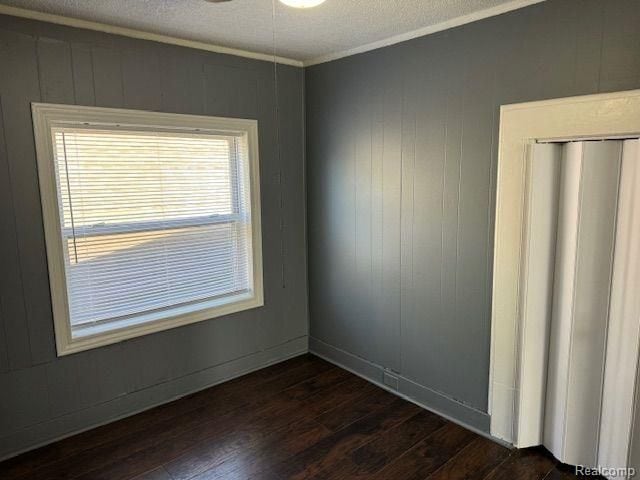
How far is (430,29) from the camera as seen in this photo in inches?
102

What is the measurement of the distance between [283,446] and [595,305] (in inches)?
73.0

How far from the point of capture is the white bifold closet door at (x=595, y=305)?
2.04 m

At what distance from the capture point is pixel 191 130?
2971 millimetres

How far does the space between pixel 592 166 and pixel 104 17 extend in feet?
8.78

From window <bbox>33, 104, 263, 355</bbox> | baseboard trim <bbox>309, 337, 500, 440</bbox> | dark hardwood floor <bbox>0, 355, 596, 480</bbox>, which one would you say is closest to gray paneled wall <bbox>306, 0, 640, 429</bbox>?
baseboard trim <bbox>309, 337, 500, 440</bbox>

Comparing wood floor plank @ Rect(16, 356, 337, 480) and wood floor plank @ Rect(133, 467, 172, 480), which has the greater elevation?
wood floor plank @ Rect(16, 356, 337, 480)

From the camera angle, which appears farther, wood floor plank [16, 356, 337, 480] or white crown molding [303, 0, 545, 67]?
wood floor plank [16, 356, 337, 480]

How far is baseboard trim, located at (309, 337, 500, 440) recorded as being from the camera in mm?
2641

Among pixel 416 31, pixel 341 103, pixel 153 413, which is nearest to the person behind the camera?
pixel 416 31

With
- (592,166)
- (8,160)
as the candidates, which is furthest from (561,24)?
(8,160)

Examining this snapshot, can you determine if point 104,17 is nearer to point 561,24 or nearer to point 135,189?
point 135,189

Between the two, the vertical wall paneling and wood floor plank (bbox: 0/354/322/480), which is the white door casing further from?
the vertical wall paneling

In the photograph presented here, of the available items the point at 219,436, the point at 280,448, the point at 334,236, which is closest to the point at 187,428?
the point at 219,436

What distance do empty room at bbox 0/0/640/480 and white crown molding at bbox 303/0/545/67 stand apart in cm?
1
